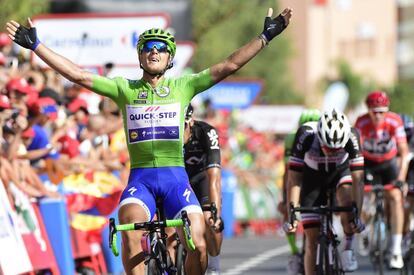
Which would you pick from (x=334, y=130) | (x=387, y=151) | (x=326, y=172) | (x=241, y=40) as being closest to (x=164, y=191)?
(x=334, y=130)

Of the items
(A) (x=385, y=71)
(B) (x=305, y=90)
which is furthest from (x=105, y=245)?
(A) (x=385, y=71)

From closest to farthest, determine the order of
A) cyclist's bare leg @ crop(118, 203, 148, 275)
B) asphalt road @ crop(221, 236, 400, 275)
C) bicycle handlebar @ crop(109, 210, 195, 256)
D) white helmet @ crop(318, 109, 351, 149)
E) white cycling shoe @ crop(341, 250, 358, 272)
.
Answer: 1. bicycle handlebar @ crop(109, 210, 195, 256)
2. cyclist's bare leg @ crop(118, 203, 148, 275)
3. white helmet @ crop(318, 109, 351, 149)
4. white cycling shoe @ crop(341, 250, 358, 272)
5. asphalt road @ crop(221, 236, 400, 275)

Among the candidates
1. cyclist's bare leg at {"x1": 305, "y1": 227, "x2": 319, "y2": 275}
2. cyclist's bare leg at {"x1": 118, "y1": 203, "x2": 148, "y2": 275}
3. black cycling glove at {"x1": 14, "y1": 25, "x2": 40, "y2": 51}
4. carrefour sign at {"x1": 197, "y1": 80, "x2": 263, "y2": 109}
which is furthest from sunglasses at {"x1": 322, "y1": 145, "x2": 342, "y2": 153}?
carrefour sign at {"x1": 197, "y1": 80, "x2": 263, "y2": 109}

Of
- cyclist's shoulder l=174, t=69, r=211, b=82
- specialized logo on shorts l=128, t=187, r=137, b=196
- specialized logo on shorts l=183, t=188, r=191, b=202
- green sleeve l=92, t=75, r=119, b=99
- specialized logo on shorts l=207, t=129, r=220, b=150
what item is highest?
cyclist's shoulder l=174, t=69, r=211, b=82

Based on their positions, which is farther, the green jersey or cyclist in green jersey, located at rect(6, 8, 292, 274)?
the green jersey

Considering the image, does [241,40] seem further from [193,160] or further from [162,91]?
[162,91]

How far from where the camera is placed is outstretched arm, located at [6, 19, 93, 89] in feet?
35.1

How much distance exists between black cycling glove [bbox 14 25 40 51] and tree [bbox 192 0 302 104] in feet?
94.3

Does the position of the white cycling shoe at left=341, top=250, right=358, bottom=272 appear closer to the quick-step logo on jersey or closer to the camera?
the quick-step logo on jersey

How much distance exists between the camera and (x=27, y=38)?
1069 centimetres

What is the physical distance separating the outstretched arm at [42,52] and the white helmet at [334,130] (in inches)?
114

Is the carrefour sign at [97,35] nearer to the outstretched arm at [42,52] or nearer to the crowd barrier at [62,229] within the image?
the crowd barrier at [62,229]

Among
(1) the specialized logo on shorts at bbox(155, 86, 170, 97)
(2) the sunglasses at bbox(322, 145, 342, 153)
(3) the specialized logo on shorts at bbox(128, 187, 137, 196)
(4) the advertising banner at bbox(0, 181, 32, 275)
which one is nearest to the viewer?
(3) the specialized logo on shorts at bbox(128, 187, 137, 196)

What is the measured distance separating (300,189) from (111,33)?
7607mm
